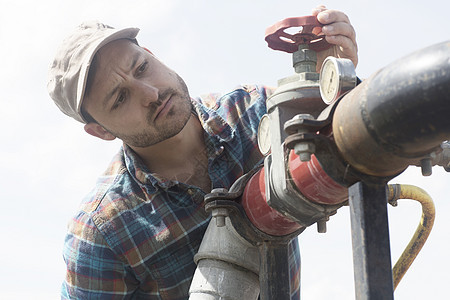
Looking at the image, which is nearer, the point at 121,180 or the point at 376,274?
the point at 376,274

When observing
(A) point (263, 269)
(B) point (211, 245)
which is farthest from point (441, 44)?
(B) point (211, 245)

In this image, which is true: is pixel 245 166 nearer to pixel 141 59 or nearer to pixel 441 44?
pixel 141 59

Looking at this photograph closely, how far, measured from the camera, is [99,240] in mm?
2490

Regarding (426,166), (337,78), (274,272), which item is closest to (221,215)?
(274,272)

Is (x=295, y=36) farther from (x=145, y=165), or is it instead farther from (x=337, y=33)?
(x=145, y=165)

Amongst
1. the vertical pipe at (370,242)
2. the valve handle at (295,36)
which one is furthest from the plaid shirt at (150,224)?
the vertical pipe at (370,242)

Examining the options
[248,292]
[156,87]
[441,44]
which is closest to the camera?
[441,44]

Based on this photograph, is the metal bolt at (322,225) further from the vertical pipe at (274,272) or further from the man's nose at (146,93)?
the man's nose at (146,93)

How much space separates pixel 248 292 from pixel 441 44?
1180 millimetres

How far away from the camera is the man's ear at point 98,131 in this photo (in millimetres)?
2732

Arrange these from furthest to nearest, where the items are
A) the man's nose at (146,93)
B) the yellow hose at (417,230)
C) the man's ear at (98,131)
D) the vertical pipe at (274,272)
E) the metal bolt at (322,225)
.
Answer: the man's ear at (98,131) < the man's nose at (146,93) < the yellow hose at (417,230) < the vertical pipe at (274,272) < the metal bolt at (322,225)

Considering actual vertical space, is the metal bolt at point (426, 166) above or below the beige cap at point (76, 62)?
below

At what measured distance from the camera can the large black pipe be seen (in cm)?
106

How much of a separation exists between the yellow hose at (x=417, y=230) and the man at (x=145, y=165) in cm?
53
